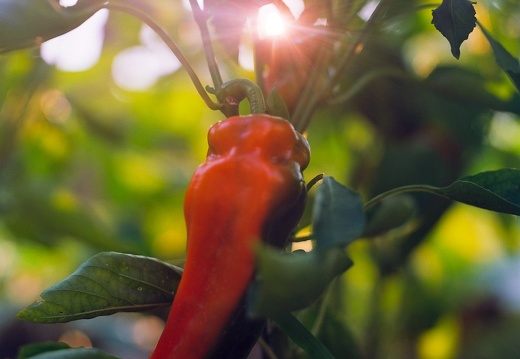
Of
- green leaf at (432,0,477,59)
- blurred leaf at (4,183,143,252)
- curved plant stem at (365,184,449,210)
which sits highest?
green leaf at (432,0,477,59)

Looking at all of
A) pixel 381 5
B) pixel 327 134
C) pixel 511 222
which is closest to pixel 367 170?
pixel 327 134

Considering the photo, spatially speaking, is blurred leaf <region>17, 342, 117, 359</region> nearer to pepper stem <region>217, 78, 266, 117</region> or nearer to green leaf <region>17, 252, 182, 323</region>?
green leaf <region>17, 252, 182, 323</region>

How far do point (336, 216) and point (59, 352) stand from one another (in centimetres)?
24

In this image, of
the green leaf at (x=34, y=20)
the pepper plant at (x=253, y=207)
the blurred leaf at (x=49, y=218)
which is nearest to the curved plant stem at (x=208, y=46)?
the pepper plant at (x=253, y=207)

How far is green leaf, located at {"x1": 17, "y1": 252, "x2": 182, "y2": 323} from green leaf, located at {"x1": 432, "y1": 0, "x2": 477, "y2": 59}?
32 centimetres

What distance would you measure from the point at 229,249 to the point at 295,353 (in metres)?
0.27

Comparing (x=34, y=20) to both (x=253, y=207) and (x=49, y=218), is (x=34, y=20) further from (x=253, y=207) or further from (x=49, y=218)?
(x=49, y=218)

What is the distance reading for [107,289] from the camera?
0.58 m

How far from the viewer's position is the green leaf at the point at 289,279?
40 centimetres

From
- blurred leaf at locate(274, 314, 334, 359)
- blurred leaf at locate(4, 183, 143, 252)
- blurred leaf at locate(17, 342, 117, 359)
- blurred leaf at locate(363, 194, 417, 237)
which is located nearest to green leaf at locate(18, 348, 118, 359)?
blurred leaf at locate(17, 342, 117, 359)

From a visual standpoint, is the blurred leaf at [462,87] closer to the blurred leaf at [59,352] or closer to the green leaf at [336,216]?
the green leaf at [336,216]

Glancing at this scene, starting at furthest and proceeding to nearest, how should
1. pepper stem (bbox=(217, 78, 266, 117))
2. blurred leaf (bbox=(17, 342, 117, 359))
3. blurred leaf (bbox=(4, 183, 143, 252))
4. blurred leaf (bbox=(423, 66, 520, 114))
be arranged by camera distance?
blurred leaf (bbox=(4, 183, 143, 252)) < blurred leaf (bbox=(423, 66, 520, 114)) < pepper stem (bbox=(217, 78, 266, 117)) < blurred leaf (bbox=(17, 342, 117, 359))

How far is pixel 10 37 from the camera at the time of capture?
590 millimetres

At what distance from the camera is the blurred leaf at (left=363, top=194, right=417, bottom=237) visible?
59cm
